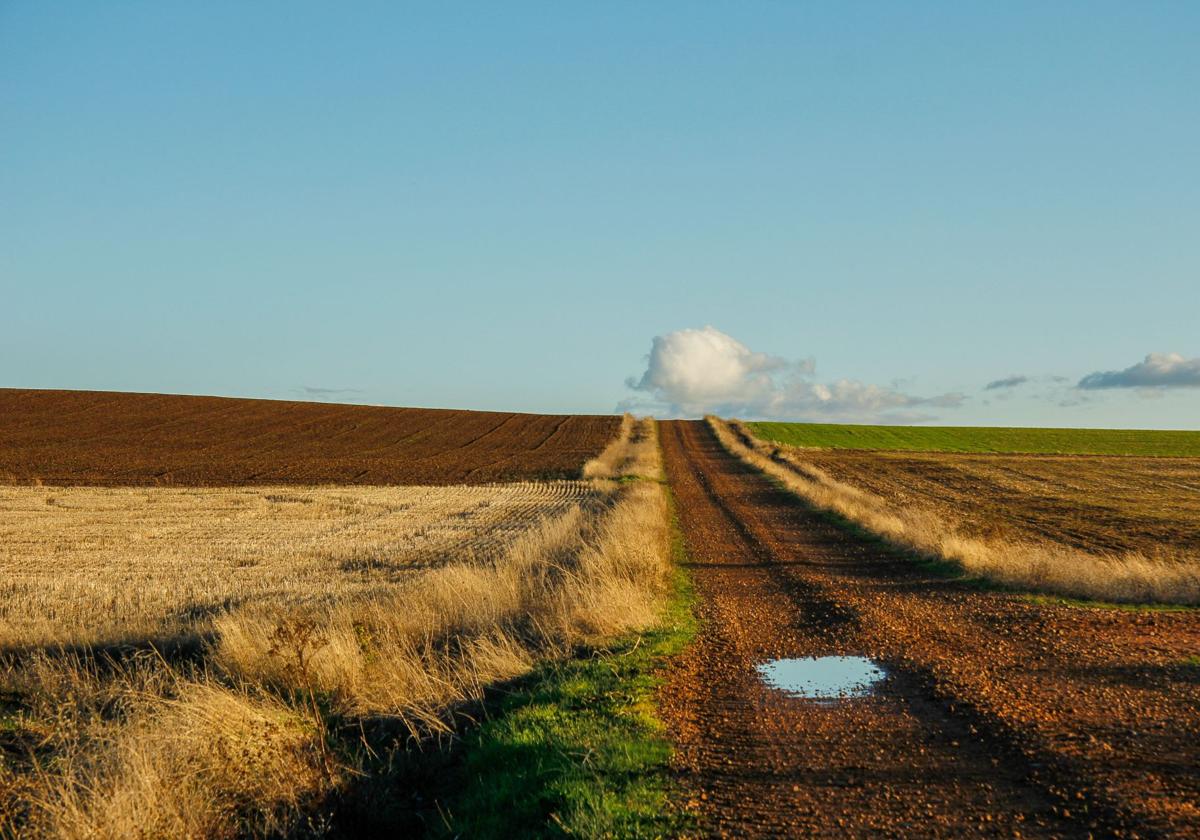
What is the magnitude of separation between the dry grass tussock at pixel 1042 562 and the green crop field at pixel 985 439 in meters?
51.8

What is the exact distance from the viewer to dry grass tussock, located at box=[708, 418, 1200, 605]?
15.8 metres

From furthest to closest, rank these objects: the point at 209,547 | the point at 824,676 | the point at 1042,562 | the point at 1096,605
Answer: the point at 209,547 → the point at 1042,562 → the point at 1096,605 → the point at 824,676

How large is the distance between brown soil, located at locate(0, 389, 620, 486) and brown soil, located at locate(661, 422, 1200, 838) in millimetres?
35726

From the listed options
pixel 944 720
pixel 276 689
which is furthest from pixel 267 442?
pixel 944 720

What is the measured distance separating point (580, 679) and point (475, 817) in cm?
297

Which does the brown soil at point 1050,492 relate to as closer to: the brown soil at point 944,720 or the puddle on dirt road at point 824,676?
the brown soil at point 944,720

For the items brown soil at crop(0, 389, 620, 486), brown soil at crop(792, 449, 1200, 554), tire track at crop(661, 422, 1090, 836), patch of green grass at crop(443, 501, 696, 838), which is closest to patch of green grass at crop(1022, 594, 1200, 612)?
tire track at crop(661, 422, 1090, 836)

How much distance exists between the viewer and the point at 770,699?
9.72m

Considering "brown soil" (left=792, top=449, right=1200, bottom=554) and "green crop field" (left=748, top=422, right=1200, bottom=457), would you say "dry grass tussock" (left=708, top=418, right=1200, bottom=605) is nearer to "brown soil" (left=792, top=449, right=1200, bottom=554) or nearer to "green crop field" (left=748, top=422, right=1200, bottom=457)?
"brown soil" (left=792, top=449, right=1200, bottom=554)

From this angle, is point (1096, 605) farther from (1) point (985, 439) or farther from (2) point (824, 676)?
(1) point (985, 439)

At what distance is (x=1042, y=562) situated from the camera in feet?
56.9

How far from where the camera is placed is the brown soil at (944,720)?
6.58 m

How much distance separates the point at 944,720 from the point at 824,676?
206 cm

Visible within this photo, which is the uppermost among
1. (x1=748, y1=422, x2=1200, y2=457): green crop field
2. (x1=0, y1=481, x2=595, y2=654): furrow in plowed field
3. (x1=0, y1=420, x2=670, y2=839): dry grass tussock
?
(x1=748, y1=422, x2=1200, y2=457): green crop field
